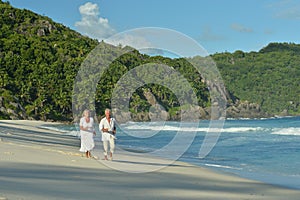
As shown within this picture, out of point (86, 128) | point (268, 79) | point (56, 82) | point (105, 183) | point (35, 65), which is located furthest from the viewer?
point (268, 79)

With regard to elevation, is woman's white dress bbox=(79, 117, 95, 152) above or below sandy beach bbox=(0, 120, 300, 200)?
above

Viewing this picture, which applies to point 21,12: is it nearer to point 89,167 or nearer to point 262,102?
point 262,102

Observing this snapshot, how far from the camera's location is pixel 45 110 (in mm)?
80500

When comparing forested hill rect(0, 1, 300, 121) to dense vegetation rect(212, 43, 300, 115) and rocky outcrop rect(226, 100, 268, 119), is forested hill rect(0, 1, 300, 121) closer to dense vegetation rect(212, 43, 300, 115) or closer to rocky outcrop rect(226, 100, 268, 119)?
rocky outcrop rect(226, 100, 268, 119)

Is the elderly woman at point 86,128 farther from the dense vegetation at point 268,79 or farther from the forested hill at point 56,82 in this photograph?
the dense vegetation at point 268,79

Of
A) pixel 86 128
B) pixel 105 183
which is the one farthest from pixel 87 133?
pixel 105 183

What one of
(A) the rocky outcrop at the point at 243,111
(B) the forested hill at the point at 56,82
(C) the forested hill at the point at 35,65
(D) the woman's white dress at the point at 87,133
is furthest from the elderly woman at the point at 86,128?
(A) the rocky outcrop at the point at 243,111

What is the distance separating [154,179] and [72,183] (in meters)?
2.79

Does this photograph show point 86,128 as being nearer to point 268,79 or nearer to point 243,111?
point 243,111

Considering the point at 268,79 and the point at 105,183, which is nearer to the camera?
the point at 105,183

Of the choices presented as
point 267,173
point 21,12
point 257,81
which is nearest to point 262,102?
point 257,81

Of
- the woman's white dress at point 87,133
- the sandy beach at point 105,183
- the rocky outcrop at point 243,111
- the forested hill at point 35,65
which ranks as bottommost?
the sandy beach at point 105,183

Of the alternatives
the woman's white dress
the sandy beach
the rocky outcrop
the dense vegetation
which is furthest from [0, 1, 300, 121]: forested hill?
the sandy beach

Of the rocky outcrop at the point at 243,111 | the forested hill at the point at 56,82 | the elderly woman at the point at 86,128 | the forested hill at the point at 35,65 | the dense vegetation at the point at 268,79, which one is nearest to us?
the elderly woman at the point at 86,128
